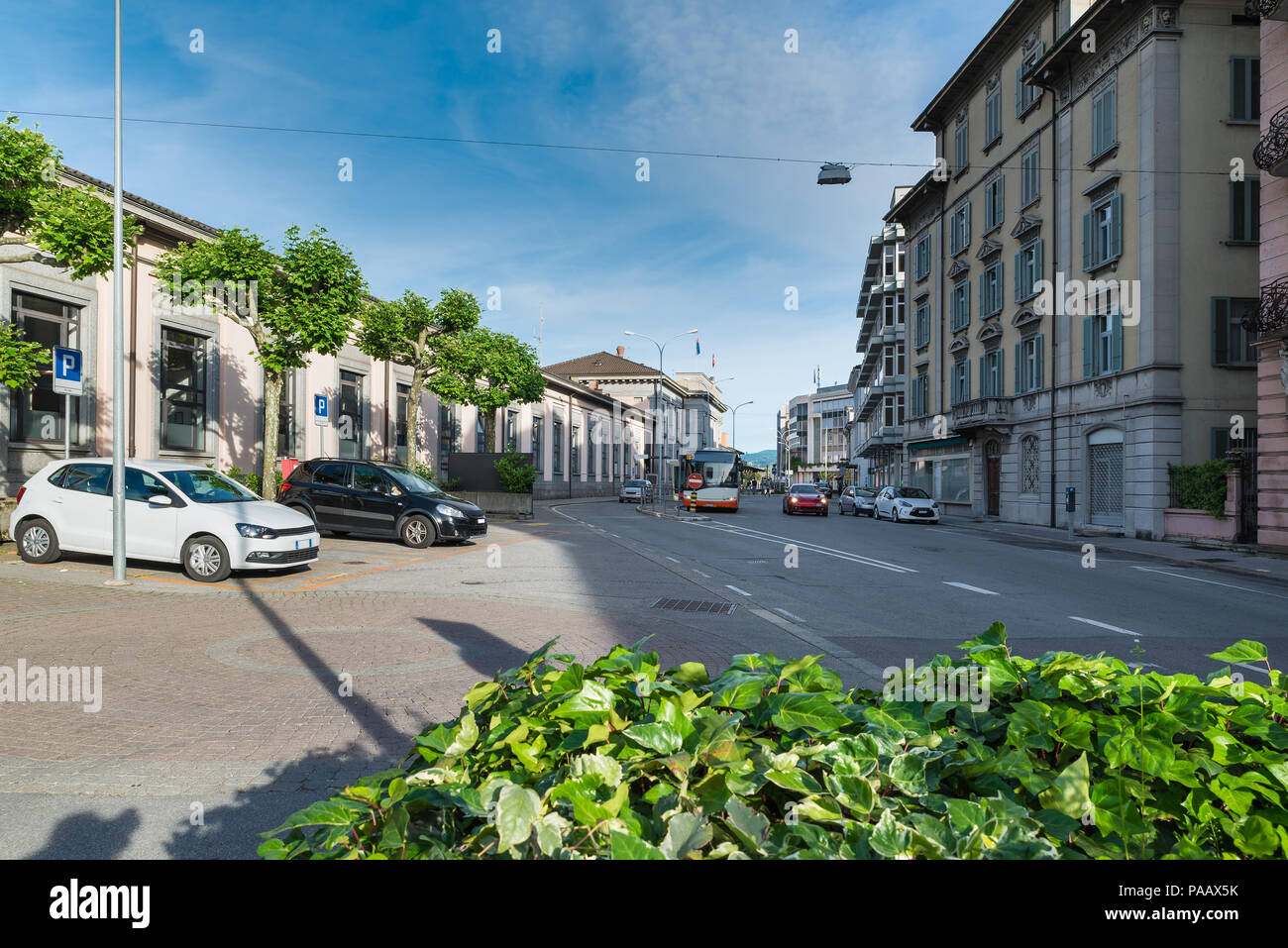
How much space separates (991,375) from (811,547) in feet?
68.3

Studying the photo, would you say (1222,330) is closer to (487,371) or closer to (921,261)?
(921,261)

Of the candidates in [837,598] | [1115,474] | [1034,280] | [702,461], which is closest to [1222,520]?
[1115,474]

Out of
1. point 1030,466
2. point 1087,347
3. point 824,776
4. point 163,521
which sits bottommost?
point 163,521

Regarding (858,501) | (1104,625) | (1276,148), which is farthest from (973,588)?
(858,501)

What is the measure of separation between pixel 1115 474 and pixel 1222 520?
4.94 m

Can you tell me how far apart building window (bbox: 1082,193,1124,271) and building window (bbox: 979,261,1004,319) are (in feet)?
21.6

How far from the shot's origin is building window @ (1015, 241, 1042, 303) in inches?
1225

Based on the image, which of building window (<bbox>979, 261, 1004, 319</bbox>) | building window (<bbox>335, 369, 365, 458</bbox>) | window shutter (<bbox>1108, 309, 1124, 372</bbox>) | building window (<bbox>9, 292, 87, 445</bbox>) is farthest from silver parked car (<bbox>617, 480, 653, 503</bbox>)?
building window (<bbox>9, 292, 87, 445</bbox>)

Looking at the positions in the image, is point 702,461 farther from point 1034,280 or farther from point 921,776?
point 921,776

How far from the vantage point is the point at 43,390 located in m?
18.2

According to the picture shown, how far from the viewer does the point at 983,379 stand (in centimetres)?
3594

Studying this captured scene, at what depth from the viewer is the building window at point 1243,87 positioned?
957 inches

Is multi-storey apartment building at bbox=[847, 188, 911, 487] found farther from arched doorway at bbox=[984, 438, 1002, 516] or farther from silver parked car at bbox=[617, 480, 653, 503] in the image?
silver parked car at bbox=[617, 480, 653, 503]

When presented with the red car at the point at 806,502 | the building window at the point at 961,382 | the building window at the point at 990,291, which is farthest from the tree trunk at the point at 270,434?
the building window at the point at 961,382
